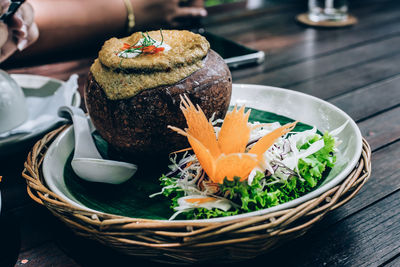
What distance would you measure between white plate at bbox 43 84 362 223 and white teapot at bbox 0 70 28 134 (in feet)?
0.64

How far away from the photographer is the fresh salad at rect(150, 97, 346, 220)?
686mm

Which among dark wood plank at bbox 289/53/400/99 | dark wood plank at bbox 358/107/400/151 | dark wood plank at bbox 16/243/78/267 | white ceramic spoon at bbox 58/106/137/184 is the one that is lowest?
dark wood plank at bbox 289/53/400/99

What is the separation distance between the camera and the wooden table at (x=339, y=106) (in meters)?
0.67

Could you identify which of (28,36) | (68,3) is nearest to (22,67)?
(68,3)

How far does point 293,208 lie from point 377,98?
2.59 ft

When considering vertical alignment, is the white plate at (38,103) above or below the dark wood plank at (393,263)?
above

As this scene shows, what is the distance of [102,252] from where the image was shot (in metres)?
0.69

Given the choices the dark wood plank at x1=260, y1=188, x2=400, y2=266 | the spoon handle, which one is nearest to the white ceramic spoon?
the spoon handle

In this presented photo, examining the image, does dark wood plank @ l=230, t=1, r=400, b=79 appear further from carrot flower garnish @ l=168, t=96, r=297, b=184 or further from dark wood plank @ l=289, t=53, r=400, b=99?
carrot flower garnish @ l=168, t=96, r=297, b=184

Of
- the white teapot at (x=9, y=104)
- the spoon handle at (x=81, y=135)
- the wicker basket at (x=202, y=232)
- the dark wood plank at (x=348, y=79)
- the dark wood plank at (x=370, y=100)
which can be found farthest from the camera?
the dark wood plank at (x=348, y=79)

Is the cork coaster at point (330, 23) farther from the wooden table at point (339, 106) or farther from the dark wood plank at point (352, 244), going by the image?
the dark wood plank at point (352, 244)

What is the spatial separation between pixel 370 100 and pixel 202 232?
2.94ft

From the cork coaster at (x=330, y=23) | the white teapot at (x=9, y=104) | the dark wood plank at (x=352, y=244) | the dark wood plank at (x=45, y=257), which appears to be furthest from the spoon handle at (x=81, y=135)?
the cork coaster at (x=330, y=23)

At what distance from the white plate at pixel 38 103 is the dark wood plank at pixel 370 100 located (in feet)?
2.68
